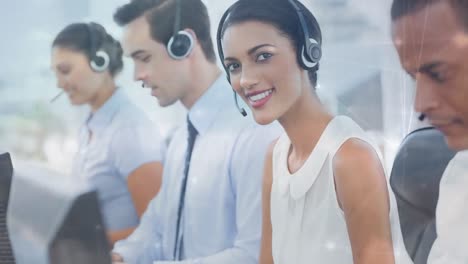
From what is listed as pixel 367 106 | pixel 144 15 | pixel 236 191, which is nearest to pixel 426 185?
pixel 367 106

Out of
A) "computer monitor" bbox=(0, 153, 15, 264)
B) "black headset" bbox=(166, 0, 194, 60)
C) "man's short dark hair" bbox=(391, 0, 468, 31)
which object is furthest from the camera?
"computer monitor" bbox=(0, 153, 15, 264)

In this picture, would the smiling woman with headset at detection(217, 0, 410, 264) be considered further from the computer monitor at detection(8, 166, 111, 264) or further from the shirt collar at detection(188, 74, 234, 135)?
the computer monitor at detection(8, 166, 111, 264)

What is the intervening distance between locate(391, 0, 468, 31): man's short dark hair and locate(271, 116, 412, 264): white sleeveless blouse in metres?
0.33

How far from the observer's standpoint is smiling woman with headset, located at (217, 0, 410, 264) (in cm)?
162

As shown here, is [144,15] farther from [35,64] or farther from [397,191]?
[397,191]

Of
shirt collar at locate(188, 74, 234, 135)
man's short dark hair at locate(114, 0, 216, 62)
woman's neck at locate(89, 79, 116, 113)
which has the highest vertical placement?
man's short dark hair at locate(114, 0, 216, 62)

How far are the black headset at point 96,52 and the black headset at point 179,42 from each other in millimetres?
190

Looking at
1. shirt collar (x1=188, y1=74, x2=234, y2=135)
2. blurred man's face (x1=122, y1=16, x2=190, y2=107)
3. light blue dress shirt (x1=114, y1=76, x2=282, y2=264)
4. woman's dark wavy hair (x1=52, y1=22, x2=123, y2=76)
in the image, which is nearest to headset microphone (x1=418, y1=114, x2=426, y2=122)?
light blue dress shirt (x1=114, y1=76, x2=282, y2=264)

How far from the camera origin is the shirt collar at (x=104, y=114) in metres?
1.76

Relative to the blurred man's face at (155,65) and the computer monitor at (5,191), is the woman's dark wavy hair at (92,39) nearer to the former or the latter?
the blurred man's face at (155,65)

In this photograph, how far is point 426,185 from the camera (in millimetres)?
1649

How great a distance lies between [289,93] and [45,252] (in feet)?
2.69

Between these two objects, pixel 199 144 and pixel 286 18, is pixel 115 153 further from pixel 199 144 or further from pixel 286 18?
pixel 286 18

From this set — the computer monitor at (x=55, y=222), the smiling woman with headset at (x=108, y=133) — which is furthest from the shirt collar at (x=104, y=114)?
the computer monitor at (x=55, y=222)
